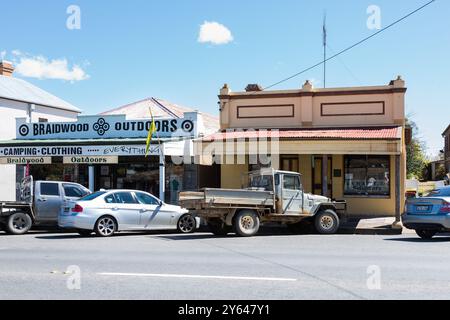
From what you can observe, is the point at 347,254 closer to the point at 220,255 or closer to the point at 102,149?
the point at 220,255

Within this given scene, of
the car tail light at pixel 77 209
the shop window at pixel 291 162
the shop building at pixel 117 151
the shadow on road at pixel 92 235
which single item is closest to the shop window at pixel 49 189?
the shadow on road at pixel 92 235

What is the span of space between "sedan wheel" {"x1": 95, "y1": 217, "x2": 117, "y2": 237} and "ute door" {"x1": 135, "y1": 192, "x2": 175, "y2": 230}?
0.83 m

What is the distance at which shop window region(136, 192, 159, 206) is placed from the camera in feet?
52.6

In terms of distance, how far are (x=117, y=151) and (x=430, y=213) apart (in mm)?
11555

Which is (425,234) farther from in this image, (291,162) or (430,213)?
(291,162)

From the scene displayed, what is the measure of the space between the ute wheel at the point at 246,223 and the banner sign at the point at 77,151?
6.10 meters

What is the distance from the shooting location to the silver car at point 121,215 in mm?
15062

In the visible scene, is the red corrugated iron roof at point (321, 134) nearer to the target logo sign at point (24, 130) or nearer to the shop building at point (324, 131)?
the shop building at point (324, 131)

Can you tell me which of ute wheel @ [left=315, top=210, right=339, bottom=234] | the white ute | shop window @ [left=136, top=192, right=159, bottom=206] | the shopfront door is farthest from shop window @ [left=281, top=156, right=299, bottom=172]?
shop window @ [left=136, top=192, right=159, bottom=206]

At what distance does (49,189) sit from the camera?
16.8m

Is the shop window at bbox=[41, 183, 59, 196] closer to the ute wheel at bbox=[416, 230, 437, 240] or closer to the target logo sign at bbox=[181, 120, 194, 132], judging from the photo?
the target logo sign at bbox=[181, 120, 194, 132]

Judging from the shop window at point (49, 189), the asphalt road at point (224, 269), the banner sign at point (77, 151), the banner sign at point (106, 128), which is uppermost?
the banner sign at point (106, 128)
